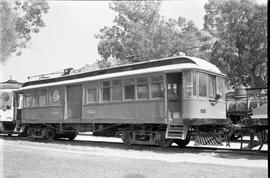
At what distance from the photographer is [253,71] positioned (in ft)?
82.6

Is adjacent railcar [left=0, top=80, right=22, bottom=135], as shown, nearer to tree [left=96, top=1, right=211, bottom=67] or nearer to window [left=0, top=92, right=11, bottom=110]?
window [left=0, top=92, right=11, bottom=110]

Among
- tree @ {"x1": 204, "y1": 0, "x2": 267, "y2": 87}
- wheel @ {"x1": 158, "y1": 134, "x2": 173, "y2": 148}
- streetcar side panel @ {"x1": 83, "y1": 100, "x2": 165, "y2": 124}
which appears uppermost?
tree @ {"x1": 204, "y1": 0, "x2": 267, "y2": 87}

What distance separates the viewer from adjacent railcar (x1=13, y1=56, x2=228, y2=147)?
13438 mm

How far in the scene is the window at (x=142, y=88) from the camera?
14.2 meters

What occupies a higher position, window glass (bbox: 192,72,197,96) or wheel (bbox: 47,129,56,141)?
window glass (bbox: 192,72,197,96)

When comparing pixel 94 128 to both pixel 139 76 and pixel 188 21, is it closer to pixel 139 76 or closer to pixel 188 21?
pixel 139 76

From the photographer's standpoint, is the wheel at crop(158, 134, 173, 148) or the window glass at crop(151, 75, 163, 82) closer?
the window glass at crop(151, 75, 163, 82)

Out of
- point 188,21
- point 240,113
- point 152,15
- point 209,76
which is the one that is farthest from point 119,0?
point 209,76

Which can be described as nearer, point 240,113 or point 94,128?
point 94,128

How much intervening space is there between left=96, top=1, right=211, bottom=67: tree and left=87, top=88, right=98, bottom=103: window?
34.8ft

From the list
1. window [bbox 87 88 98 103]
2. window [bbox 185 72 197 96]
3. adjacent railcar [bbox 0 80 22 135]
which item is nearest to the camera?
window [bbox 185 72 197 96]

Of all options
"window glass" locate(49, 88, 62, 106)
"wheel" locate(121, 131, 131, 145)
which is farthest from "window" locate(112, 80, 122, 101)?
"window glass" locate(49, 88, 62, 106)

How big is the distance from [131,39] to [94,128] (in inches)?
455

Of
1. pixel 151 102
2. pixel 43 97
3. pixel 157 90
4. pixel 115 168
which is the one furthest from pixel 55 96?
pixel 115 168
